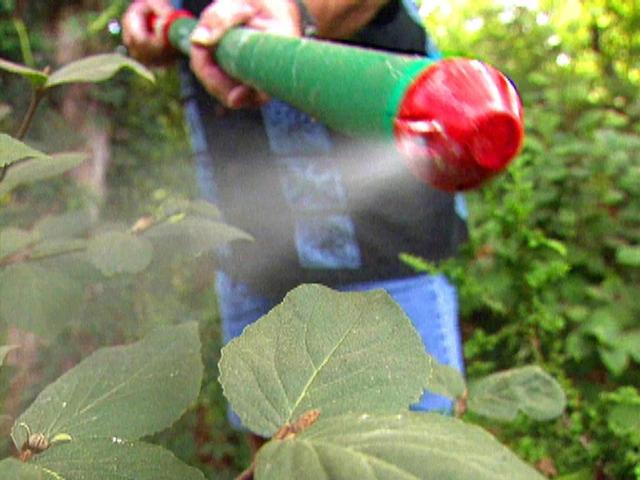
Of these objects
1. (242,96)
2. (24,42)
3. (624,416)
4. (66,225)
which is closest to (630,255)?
(624,416)

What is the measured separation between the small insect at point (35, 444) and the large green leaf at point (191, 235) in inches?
12.2

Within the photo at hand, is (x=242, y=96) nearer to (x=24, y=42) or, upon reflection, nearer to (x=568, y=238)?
(x=568, y=238)

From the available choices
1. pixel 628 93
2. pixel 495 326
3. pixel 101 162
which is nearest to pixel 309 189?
pixel 495 326

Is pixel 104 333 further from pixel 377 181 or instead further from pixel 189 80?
pixel 377 181

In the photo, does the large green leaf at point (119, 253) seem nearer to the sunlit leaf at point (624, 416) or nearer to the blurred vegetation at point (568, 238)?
the blurred vegetation at point (568, 238)

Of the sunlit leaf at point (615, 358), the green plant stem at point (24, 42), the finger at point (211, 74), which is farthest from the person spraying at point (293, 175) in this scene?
the green plant stem at point (24, 42)

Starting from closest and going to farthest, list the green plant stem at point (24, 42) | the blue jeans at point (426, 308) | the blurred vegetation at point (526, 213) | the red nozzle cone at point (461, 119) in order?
the red nozzle cone at point (461, 119), the blue jeans at point (426, 308), the blurred vegetation at point (526, 213), the green plant stem at point (24, 42)

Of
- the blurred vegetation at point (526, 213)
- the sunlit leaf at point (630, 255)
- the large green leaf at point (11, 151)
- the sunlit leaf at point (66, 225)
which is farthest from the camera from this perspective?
the sunlit leaf at point (630, 255)

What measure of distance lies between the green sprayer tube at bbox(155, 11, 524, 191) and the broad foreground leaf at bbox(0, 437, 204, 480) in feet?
0.85

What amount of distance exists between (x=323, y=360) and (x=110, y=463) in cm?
9

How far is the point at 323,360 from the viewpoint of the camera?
344 millimetres

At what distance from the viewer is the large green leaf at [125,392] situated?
0.37 meters

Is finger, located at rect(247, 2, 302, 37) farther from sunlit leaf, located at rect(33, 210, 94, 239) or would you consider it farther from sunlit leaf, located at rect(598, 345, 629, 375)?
sunlit leaf, located at rect(598, 345, 629, 375)

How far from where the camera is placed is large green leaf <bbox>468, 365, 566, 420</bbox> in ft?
2.25
